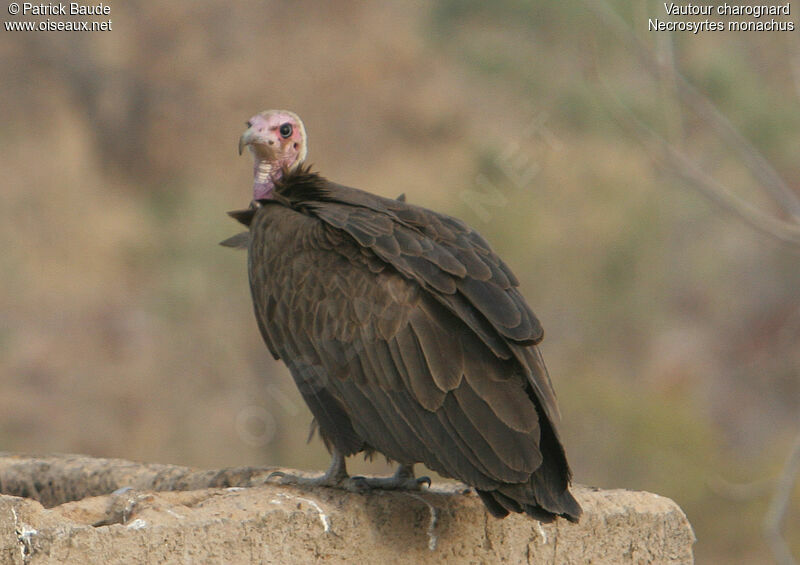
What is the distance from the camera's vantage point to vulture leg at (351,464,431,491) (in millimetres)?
4129

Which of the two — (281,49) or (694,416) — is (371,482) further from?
(281,49)

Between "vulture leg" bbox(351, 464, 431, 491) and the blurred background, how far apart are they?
457 inches

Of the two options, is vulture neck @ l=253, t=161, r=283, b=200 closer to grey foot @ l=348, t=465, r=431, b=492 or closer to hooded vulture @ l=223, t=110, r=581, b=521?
hooded vulture @ l=223, t=110, r=581, b=521

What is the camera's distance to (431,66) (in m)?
23.4

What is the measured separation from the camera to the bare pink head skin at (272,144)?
5.12m

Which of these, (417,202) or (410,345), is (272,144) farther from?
(417,202)

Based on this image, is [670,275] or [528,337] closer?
[528,337]

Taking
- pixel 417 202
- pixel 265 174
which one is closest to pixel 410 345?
pixel 265 174

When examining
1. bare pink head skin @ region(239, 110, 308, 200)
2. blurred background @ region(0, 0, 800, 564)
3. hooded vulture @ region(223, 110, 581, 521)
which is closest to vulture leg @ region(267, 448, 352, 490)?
hooded vulture @ region(223, 110, 581, 521)

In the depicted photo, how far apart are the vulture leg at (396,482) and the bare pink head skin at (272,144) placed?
4.59 feet

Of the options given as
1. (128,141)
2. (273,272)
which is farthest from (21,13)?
(273,272)

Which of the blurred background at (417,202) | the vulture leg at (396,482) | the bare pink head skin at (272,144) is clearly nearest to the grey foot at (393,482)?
the vulture leg at (396,482)

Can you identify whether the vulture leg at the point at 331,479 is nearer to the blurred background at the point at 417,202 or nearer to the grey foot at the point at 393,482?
the grey foot at the point at 393,482

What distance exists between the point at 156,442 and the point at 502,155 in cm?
651
